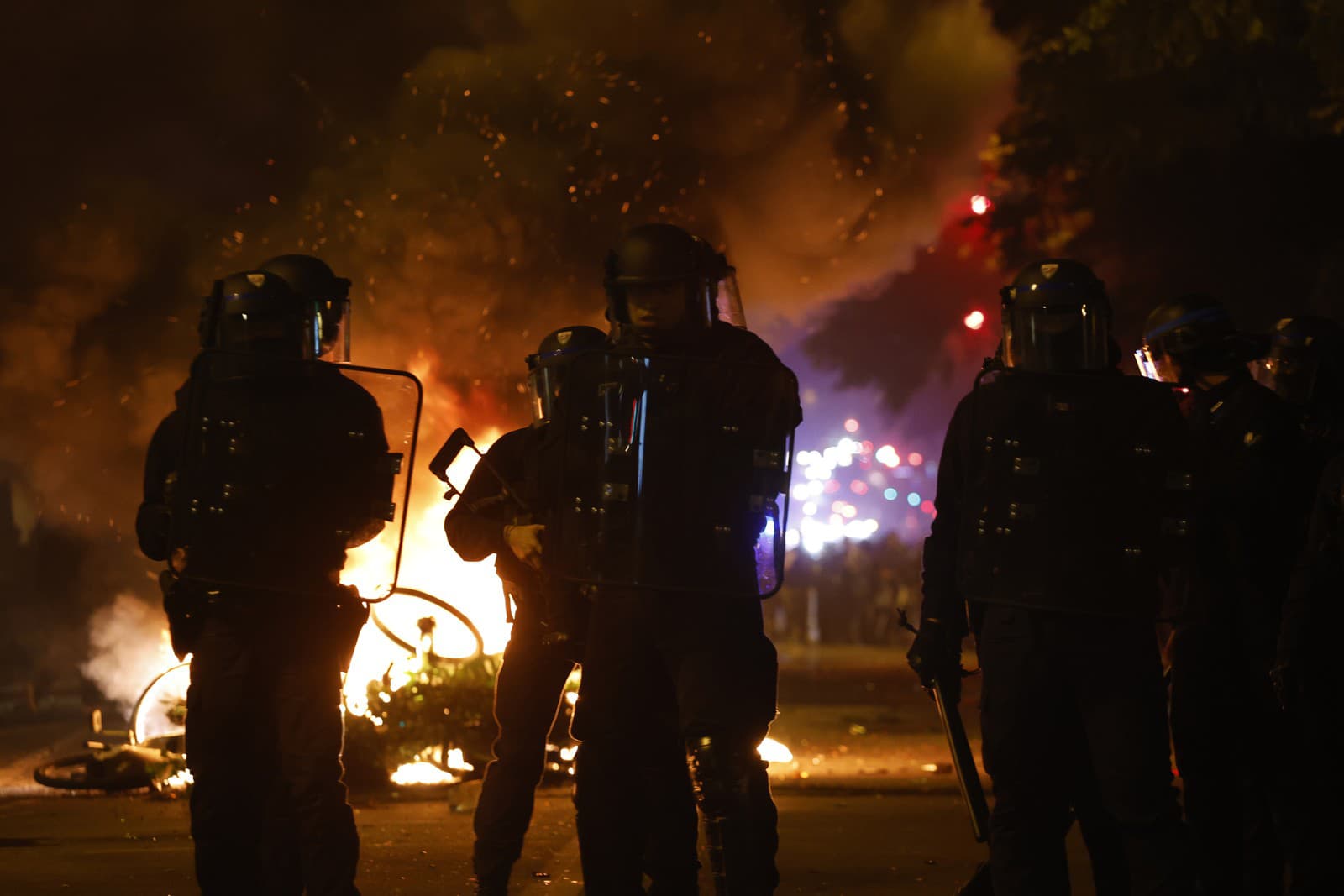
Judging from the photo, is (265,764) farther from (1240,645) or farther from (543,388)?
(1240,645)

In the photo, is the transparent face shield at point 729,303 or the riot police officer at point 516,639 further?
the riot police officer at point 516,639

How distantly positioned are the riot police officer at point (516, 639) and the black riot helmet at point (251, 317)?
0.76 meters

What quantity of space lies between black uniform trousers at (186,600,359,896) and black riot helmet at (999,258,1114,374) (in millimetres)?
2228

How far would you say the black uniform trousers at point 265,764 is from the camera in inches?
193

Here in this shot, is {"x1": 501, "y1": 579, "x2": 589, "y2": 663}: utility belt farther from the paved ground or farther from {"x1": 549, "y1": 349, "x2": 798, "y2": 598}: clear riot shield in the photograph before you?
the paved ground

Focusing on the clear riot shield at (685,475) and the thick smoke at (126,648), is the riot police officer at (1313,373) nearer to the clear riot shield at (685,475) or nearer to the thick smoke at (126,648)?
the clear riot shield at (685,475)

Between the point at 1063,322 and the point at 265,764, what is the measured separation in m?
2.58

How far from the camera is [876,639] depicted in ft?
95.0

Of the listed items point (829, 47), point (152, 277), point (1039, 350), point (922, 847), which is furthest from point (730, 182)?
point (1039, 350)

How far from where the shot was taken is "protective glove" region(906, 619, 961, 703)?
4.79 m

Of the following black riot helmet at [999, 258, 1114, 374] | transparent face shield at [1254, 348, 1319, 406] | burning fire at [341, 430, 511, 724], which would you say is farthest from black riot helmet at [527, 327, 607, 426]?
burning fire at [341, 430, 511, 724]

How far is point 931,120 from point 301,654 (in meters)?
11.8

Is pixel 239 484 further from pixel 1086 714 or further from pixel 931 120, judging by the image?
pixel 931 120

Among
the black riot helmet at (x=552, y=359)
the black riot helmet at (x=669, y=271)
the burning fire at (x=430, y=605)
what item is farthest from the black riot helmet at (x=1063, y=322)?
the burning fire at (x=430, y=605)
